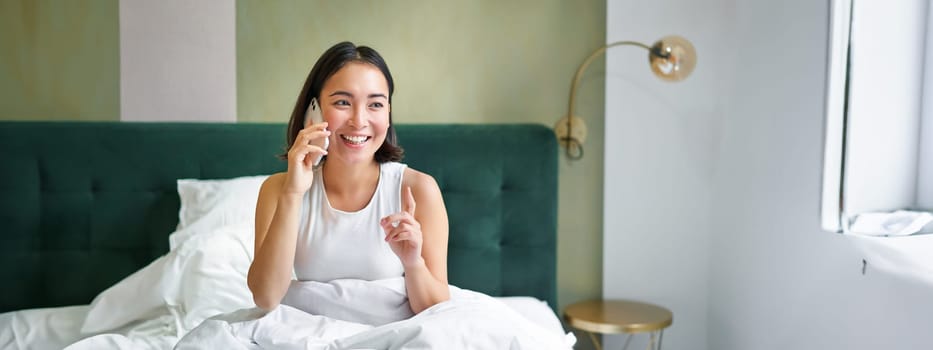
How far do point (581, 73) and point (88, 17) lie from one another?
5.79 feet

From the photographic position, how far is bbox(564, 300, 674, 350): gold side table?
251 centimetres

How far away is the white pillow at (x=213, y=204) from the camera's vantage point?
2.40 metres

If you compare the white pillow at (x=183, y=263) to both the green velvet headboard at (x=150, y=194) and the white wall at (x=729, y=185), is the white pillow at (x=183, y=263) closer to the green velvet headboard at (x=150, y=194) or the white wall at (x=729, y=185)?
the green velvet headboard at (x=150, y=194)

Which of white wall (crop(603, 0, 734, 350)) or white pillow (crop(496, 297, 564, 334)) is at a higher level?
white wall (crop(603, 0, 734, 350))

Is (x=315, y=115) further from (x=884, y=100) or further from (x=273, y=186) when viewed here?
(x=884, y=100)

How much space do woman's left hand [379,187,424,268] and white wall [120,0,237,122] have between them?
148cm

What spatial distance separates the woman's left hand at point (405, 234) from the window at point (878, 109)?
1.21m

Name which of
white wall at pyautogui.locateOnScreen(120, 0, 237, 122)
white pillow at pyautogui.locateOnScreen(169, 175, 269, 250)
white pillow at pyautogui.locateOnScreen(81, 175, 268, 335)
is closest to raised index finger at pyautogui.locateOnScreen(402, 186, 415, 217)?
white pillow at pyautogui.locateOnScreen(81, 175, 268, 335)

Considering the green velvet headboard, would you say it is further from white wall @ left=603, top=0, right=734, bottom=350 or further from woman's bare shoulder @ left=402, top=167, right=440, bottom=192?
woman's bare shoulder @ left=402, top=167, right=440, bottom=192

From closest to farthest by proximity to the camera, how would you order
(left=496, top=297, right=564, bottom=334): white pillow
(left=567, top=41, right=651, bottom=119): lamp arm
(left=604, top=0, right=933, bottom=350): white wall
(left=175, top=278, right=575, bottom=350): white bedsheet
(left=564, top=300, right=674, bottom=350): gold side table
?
(left=175, top=278, right=575, bottom=350): white bedsheet → (left=604, top=0, right=933, bottom=350): white wall → (left=496, top=297, right=564, bottom=334): white pillow → (left=564, top=300, right=674, bottom=350): gold side table → (left=567, top=41, right=651, bottom=119): lamp arm

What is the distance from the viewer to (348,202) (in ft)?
5.36

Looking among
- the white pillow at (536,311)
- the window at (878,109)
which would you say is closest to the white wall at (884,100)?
the window at (878,109)

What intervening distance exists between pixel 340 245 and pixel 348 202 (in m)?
0.10

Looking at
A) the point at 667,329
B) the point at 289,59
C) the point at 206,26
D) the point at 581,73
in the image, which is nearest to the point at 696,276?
the point at 667,329
